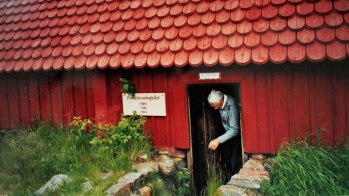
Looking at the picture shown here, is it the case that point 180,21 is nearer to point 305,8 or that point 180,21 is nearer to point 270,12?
point 270,12

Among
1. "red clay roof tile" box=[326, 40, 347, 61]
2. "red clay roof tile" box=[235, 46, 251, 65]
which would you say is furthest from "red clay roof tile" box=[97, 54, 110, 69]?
"red clay roof tile" box=[326, 40, 347, 61]

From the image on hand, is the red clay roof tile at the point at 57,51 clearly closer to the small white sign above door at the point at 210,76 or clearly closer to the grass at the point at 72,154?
the grass at the point at 72,154

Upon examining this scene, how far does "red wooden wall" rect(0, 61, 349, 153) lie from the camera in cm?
592

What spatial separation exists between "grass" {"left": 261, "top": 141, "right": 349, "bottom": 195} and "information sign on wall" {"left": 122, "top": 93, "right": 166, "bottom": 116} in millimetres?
2323

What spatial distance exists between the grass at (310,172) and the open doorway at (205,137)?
2.08 m

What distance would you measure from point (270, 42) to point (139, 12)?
2.65 m

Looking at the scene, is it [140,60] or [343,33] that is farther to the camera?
[140,60]

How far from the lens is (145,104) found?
23.4 feet

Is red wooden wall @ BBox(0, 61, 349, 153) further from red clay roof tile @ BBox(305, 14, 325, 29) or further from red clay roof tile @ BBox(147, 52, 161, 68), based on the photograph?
red clay roof tile @ BBox(305, 14, 325, 29)

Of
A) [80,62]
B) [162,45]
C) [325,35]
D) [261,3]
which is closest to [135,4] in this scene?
[162,45]

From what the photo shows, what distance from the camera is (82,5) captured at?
25.5ft

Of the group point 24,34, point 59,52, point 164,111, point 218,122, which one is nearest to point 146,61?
point 164,111

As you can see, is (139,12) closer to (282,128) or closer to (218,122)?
(218,122)

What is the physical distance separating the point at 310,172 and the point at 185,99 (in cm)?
253
